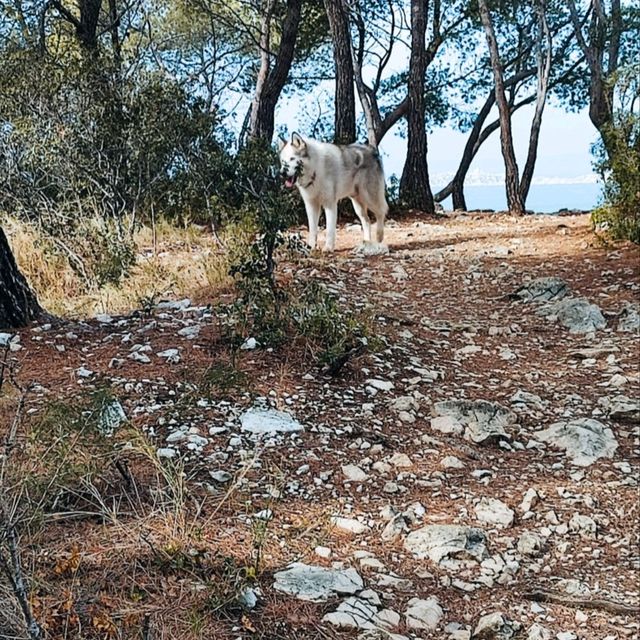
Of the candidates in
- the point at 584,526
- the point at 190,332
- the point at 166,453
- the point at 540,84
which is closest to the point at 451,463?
the point at 584,526

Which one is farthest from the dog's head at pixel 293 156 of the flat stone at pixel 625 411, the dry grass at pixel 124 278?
the flat stone at pixel 625 411

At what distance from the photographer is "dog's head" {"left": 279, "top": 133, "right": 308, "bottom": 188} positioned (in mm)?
7074

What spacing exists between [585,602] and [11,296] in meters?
3.52

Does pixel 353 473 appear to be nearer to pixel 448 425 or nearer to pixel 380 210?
pixel 448 425

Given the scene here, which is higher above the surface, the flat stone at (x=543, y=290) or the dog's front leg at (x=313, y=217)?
the dog's front leg at (x=313, y=217)

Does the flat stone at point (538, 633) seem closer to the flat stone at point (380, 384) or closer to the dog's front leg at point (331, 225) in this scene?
the flat stone at point (380, 384)

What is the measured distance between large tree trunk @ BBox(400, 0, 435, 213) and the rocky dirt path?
6453 millimetres

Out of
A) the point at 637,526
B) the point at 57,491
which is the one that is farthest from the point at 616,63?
the point at 57,491

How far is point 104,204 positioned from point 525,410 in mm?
4394

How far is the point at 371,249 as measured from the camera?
770 cm

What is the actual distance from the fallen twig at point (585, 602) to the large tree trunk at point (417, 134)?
385 inches

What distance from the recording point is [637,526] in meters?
2.86

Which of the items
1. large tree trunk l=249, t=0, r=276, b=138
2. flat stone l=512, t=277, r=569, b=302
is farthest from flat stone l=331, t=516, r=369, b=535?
large tree trunk l=249, t=0, r=276, b=138

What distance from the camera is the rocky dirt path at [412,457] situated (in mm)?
2320
